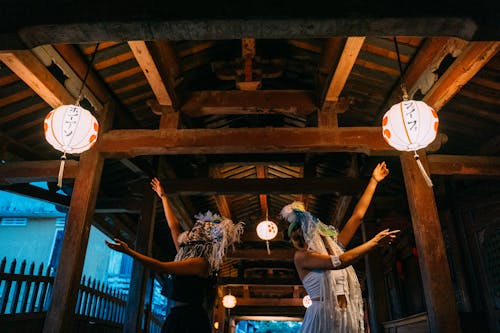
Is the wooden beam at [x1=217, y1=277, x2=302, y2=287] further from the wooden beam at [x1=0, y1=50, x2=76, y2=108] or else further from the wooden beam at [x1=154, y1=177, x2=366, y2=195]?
the wooden beam at [x1=0, y1=50, x2=76, y2=108]

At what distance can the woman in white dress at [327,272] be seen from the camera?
11.2ft

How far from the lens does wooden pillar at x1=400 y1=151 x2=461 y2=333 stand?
451 cm

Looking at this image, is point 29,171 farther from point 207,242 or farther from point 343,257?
point 343,257

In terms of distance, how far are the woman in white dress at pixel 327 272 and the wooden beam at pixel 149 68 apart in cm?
283

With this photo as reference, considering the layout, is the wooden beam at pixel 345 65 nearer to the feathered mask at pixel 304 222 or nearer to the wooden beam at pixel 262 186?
the wooden beam at pixel 262 186

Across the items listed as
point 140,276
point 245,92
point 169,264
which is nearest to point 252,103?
point 245,92

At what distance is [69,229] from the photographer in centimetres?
514

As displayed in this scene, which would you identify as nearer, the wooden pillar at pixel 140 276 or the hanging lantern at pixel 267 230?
the wooden pillar at pixel 140 276

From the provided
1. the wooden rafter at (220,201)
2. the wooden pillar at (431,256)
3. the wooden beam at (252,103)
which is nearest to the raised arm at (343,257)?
the wooden pillar at (431,256)

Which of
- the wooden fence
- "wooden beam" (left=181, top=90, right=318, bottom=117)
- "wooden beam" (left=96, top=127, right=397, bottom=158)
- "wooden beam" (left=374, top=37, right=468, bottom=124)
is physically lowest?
the wooden fence

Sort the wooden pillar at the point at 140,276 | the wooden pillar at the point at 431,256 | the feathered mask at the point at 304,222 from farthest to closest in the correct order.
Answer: the wooden pillar at the point at 140,276, the wooden pillar at the point at 431,256, the feathered mask at the point at 304,222

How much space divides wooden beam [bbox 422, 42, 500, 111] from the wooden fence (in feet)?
22.5

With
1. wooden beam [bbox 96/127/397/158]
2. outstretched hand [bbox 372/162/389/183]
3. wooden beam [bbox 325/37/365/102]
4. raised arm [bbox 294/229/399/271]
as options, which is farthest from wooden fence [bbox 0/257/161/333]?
wooden beam [bbox 325/37/365/102]

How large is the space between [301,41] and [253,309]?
662 inches
